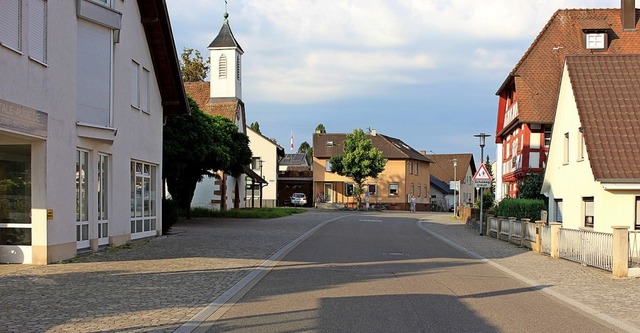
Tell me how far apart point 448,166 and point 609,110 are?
3317 inches

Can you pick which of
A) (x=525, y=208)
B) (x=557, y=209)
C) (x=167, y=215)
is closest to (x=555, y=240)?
(x=557, y=209)

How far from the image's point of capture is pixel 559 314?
1004 centimetres

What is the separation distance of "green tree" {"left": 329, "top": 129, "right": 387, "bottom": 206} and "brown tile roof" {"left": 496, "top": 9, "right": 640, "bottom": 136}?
87.4 ft

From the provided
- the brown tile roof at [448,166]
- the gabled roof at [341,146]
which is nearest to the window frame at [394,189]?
the gabled roof at [341,146]

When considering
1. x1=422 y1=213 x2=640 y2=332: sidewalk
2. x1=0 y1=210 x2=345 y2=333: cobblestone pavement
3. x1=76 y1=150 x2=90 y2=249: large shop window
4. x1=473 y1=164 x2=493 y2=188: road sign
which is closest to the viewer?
x1=0 y1=210 x2=345 y2=333: cobblestone pavement

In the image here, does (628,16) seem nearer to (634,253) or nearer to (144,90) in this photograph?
(634,253)

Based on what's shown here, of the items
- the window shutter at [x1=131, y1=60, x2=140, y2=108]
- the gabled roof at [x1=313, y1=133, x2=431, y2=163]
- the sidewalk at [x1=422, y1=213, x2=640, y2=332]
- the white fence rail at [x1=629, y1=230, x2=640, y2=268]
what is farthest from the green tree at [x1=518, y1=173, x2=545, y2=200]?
the gabled roof at [x1=313, y1=133, x2=431, y2=163]

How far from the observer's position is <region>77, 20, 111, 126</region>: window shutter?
16531mm

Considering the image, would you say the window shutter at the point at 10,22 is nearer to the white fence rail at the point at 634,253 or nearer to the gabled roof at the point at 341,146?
the white fence rail at the point at 634,253

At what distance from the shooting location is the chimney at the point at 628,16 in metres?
38.7

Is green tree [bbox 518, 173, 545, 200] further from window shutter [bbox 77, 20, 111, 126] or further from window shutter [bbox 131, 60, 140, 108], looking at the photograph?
window shutter [bbox 77, 20, 111, 126]

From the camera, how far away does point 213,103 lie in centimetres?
5150

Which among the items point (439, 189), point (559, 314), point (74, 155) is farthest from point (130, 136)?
point (439, 189)

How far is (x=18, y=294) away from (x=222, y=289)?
320 centimetres
